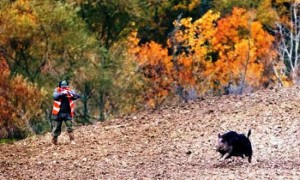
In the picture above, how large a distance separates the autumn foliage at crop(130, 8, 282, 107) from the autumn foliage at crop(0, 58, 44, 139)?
14610 millimetres

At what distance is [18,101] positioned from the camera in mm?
42531

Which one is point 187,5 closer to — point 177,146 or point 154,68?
point 154,68

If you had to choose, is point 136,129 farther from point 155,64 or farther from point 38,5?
point 155,64

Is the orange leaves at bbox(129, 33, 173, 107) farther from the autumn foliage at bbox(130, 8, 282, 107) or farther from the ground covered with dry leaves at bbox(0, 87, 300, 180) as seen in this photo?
the ground covered with dry leaves at bbox(0, 87, 300, 180)

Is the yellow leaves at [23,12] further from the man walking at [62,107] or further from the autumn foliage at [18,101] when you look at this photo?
the man walking at [62,107]

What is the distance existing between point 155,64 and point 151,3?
21.9 ft

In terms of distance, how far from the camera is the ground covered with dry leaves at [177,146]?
1648 cm

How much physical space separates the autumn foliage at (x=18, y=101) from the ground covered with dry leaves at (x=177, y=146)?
17.7 metres

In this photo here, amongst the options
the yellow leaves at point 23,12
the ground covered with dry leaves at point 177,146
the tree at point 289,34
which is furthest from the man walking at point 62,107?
the tree at point 289,34

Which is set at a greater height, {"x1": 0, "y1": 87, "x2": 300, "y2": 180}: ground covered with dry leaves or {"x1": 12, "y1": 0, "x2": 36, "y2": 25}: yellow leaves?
{"x1": 12, "y1": 0, "x2": 36, "y2": 25}: yellow leaves

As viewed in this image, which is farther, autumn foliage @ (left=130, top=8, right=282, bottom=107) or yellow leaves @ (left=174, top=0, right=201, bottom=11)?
yellow leaves @ (left=174, top=0, right=201, bottom=11)

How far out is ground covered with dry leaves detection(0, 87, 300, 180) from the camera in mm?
16484

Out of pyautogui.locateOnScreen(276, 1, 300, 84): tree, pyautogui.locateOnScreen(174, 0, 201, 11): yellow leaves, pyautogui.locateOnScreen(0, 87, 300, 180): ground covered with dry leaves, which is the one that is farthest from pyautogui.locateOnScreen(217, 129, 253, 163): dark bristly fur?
pyautogui.locateOnScreen(174, 0, 201, 11): yellow leaves

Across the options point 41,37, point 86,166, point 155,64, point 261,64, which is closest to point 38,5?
point 41,37
